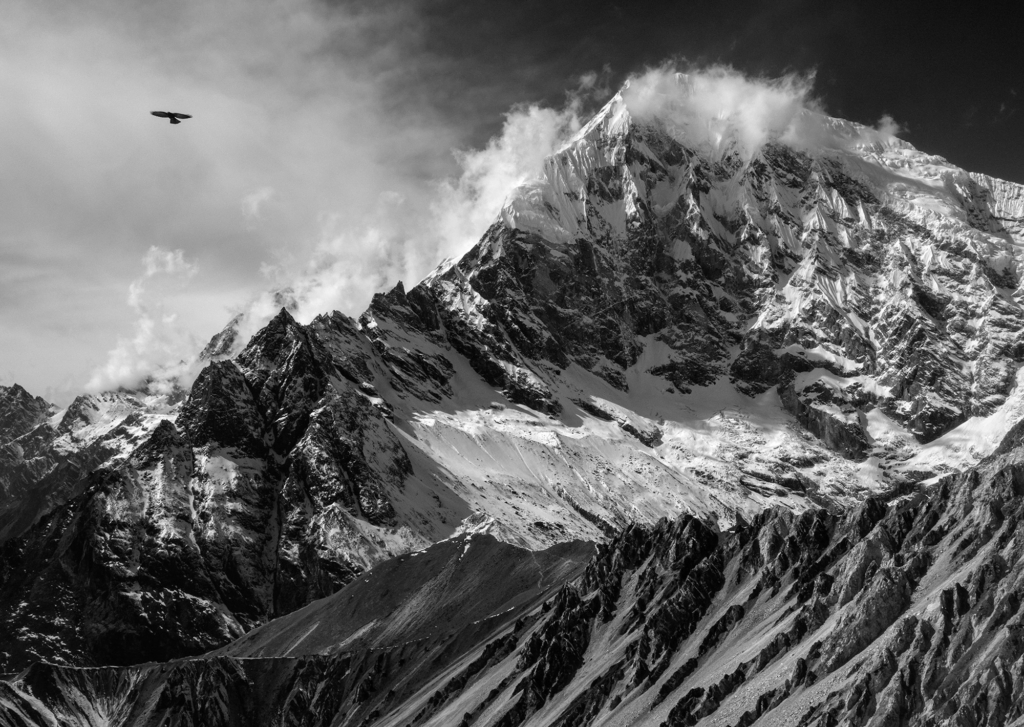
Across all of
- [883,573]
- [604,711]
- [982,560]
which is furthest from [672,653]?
[982,560]

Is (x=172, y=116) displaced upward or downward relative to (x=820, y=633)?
upward

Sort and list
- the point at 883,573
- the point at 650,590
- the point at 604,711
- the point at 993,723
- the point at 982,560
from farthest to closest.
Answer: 1. the point at 650,590
2. the point at 604,711
3. the point at 883,573
4. the point at 982,560
5. the point at 993,723

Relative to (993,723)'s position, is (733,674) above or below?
above

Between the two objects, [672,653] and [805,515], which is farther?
[805,515]

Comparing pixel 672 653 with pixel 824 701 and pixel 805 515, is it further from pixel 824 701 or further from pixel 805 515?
pixel 824 701

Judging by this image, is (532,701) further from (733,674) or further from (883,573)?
(883,573)

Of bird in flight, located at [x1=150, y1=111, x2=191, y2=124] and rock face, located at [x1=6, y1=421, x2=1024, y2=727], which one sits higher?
bird in flight, located at [x1=150, y1=111, x2=191, y2=124]

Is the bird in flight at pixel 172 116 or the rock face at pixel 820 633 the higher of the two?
the bird in flight at pixel 172 116

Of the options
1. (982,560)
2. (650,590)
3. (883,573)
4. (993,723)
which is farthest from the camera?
(650,590)

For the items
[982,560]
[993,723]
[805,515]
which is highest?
[805,515]

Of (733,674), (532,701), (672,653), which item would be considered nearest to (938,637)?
(733,674)
